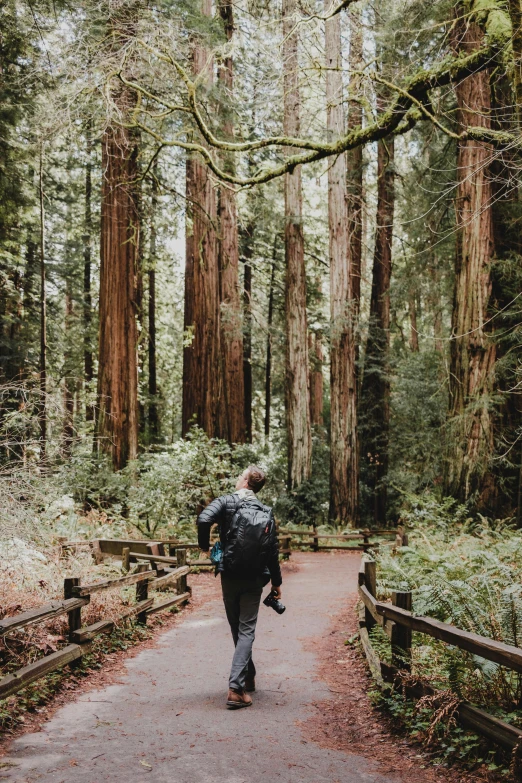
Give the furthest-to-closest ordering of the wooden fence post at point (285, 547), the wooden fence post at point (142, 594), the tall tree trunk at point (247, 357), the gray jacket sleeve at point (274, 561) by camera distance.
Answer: the tall tree trunk at point (247, 357)
the wooden fence post at point (285, 547)
the wooden fence post at point (142, 594)
the gray jacket sleeve at point (274, 561)

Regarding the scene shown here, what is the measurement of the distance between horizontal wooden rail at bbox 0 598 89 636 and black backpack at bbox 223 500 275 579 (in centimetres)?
169

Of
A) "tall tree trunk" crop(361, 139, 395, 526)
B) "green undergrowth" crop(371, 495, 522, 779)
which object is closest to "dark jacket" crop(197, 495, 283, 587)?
"green undergrowth" crop(371, 495, 522, 779)

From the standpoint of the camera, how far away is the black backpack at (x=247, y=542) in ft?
18.2

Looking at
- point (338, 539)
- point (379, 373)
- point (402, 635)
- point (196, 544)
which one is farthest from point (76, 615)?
point (379, 373)

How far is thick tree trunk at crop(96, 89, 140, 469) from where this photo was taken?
51.7ft

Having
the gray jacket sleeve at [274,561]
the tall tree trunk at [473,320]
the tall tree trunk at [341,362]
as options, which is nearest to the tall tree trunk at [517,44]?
the gray jacket sleeve at [274,561]

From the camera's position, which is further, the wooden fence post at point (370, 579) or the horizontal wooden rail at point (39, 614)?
the wooden fence post at point (370, 579)

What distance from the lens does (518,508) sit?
12164 millimetres

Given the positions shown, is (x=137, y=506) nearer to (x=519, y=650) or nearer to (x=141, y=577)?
(x=141, y=577)

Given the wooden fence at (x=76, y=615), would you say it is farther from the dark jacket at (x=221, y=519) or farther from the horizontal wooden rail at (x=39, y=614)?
the dark jacket at (x=221, y=519)

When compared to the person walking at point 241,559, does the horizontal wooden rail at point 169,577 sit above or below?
below

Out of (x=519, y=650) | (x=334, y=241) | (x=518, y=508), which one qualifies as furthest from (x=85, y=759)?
(x=334, y=241)

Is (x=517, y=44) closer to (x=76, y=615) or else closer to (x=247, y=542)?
(x=247, y=542)

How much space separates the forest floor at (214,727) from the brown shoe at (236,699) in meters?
0.07
